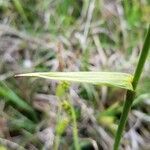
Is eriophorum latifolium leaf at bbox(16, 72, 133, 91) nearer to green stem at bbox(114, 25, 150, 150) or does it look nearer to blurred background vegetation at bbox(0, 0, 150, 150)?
green stem at bbox(114, 25, 150, 150)

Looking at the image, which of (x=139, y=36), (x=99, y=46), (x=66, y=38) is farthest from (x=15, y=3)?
(x=139, y=36)

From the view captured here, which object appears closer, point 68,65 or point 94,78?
point 94,78

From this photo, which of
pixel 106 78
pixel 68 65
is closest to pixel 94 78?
pixel 106 78

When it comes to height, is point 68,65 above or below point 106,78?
below

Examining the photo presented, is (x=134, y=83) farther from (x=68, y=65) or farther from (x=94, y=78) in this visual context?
(x=68, y=65)

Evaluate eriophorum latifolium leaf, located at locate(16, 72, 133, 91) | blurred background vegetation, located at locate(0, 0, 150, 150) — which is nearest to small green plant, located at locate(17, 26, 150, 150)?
eriophorum latifolium leaf, located at locate(16, 72, 133, 91)

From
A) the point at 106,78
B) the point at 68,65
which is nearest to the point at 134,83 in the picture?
the point at 106,78
